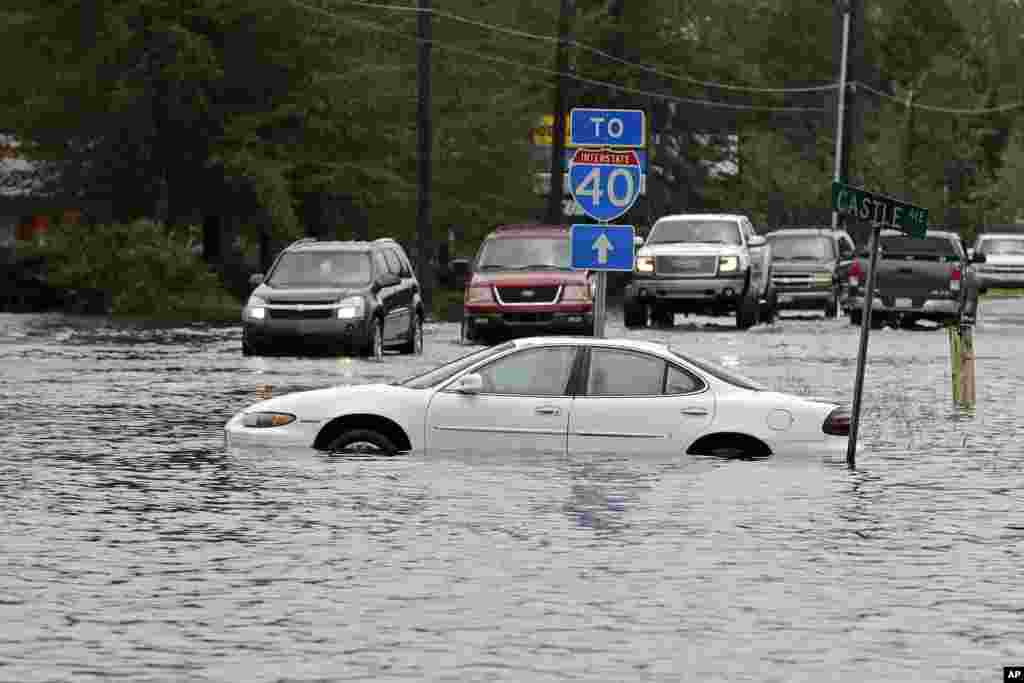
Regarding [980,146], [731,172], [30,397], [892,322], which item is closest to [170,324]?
[892,322]

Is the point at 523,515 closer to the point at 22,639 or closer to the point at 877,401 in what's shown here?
the point at 22,639

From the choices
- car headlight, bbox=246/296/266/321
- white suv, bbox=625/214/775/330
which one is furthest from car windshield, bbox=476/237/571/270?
car headlight, bbox=246/296/266/321

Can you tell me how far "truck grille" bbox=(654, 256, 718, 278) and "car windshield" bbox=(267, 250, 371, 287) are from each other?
1086 cm

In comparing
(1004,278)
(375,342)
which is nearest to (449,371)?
(375,342)

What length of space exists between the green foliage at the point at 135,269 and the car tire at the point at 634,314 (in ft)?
31.8

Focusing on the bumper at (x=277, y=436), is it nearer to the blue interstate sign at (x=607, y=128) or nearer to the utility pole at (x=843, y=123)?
the blue interstate sign at (x=607, y=128)

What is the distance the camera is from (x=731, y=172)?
308 feet

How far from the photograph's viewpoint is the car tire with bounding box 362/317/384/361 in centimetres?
→ 3441

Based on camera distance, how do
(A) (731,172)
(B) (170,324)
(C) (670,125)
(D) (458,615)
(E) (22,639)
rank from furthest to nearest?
1. (A) (731,172)
2. (C) (670,125)
3. (B) (170,324)
4. (D) (458,615)
5. (E) (22,639)

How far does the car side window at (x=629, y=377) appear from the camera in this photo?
18125mm

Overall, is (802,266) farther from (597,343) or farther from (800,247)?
(597,343)

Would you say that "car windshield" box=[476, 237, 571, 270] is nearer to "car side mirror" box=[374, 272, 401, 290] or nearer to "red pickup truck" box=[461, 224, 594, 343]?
"red pickup truck" box=[461, 224, 594, 343]

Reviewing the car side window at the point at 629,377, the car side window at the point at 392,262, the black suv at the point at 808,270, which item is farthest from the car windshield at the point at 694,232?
the car side window at the point at 629,377

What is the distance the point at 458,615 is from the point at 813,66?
112881 millimetres
